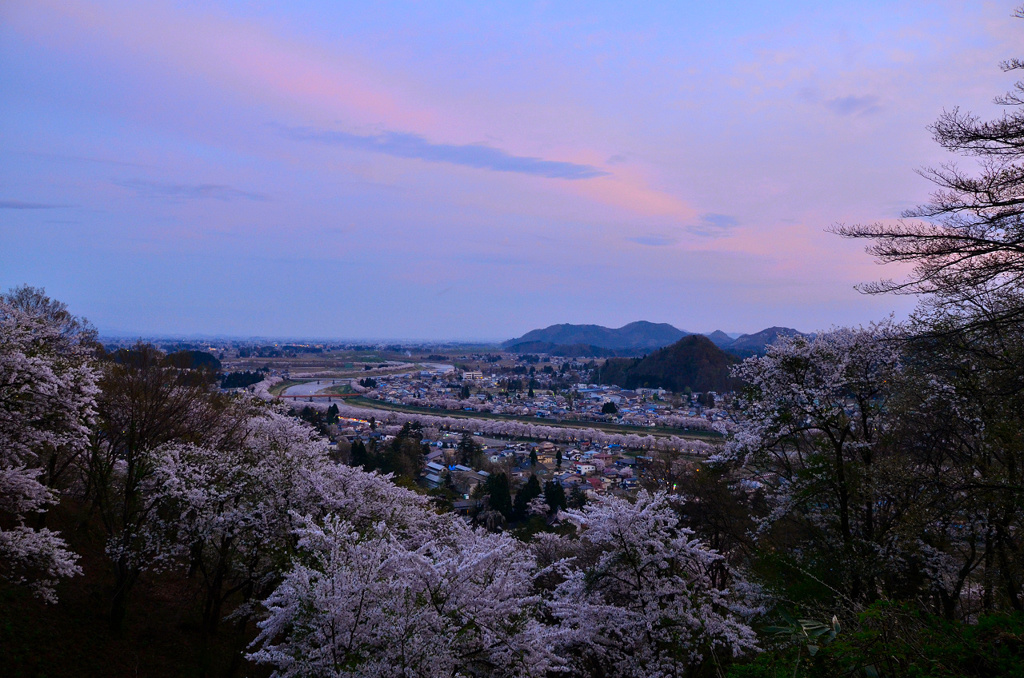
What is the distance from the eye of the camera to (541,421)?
239ft

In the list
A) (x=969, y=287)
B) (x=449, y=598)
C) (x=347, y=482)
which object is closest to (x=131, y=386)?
(x=347, y=482)

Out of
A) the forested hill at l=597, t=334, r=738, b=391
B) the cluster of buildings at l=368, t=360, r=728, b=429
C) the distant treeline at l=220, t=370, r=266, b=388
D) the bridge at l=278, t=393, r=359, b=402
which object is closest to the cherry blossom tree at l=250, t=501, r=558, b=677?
the cluster of buildings at l=368, t=360, r=728, b=429

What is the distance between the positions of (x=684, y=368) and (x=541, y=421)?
35340mm

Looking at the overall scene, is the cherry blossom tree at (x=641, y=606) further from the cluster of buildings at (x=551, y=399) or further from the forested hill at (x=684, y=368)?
the forested hill at (x=684, y=368)

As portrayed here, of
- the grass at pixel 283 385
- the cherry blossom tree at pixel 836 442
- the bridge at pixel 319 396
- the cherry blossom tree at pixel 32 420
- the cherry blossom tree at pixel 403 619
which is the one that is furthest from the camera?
the grass at pixel 283 385

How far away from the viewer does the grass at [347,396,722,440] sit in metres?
60.6

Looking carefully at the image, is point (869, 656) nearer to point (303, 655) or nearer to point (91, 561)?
point (303, 655)

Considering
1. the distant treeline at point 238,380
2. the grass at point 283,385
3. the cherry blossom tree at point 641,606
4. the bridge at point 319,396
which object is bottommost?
the bridge at point 319,396

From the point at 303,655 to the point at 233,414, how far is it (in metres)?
13.6

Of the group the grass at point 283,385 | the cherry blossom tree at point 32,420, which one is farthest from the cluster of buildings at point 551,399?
the cherry blossom tree at point 32,420

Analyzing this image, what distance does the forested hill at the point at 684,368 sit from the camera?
88.6 meters

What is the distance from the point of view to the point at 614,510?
820 centimetres

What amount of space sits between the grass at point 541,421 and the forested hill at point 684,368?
972 inches

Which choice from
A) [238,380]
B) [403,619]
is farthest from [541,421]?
[403,619]
